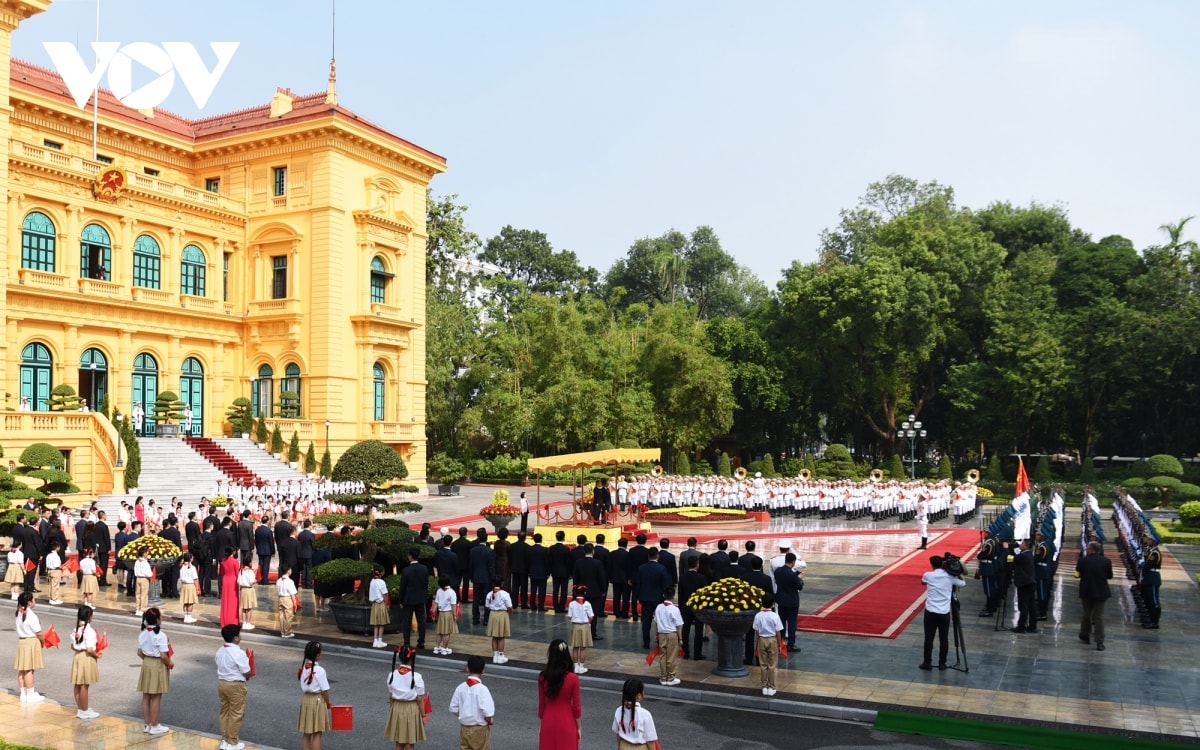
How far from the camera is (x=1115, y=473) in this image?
50.2 meters

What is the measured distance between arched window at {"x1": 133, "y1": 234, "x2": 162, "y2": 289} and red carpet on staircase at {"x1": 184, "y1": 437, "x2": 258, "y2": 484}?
25.0 feet

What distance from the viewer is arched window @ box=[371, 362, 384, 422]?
5003 cm

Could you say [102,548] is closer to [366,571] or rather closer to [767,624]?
[366,571]

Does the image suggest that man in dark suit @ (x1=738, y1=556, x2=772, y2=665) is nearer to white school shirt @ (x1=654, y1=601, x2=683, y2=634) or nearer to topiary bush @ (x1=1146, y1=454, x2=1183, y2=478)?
white school shirt @ (x1=654, y1=601, x2=683, y2=634)

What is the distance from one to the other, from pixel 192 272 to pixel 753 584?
39.8 metres

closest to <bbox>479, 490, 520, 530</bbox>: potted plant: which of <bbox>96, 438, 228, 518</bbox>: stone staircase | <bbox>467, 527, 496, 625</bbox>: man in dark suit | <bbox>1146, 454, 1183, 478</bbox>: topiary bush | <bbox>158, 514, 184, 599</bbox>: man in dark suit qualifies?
<bbox>96, 438, 228, 518</bbox>: stone staircase

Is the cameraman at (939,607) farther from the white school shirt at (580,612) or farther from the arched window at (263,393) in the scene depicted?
the arched window at (263,393)

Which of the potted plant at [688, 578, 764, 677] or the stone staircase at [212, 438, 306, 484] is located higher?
the stone staircase at [212, 438, 306, 484]

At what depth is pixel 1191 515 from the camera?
3192 centimetres

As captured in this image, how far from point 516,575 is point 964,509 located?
23461 mm

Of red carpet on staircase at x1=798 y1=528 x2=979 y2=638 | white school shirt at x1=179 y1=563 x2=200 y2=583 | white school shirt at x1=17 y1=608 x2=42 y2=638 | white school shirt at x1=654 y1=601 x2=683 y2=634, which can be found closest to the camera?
white school shirt at x1=17 y1=608 x2=42 y2=638

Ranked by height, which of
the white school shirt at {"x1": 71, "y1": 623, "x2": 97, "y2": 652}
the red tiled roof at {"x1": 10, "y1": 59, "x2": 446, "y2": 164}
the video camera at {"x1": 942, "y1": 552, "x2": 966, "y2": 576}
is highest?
the red tiled roof at {"x1": 10, "y1": 59, "x2": 446, "y2": 164}

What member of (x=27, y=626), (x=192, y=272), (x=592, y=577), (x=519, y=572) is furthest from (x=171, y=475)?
(x=27, y=626)

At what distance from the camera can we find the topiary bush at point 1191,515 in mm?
31844
